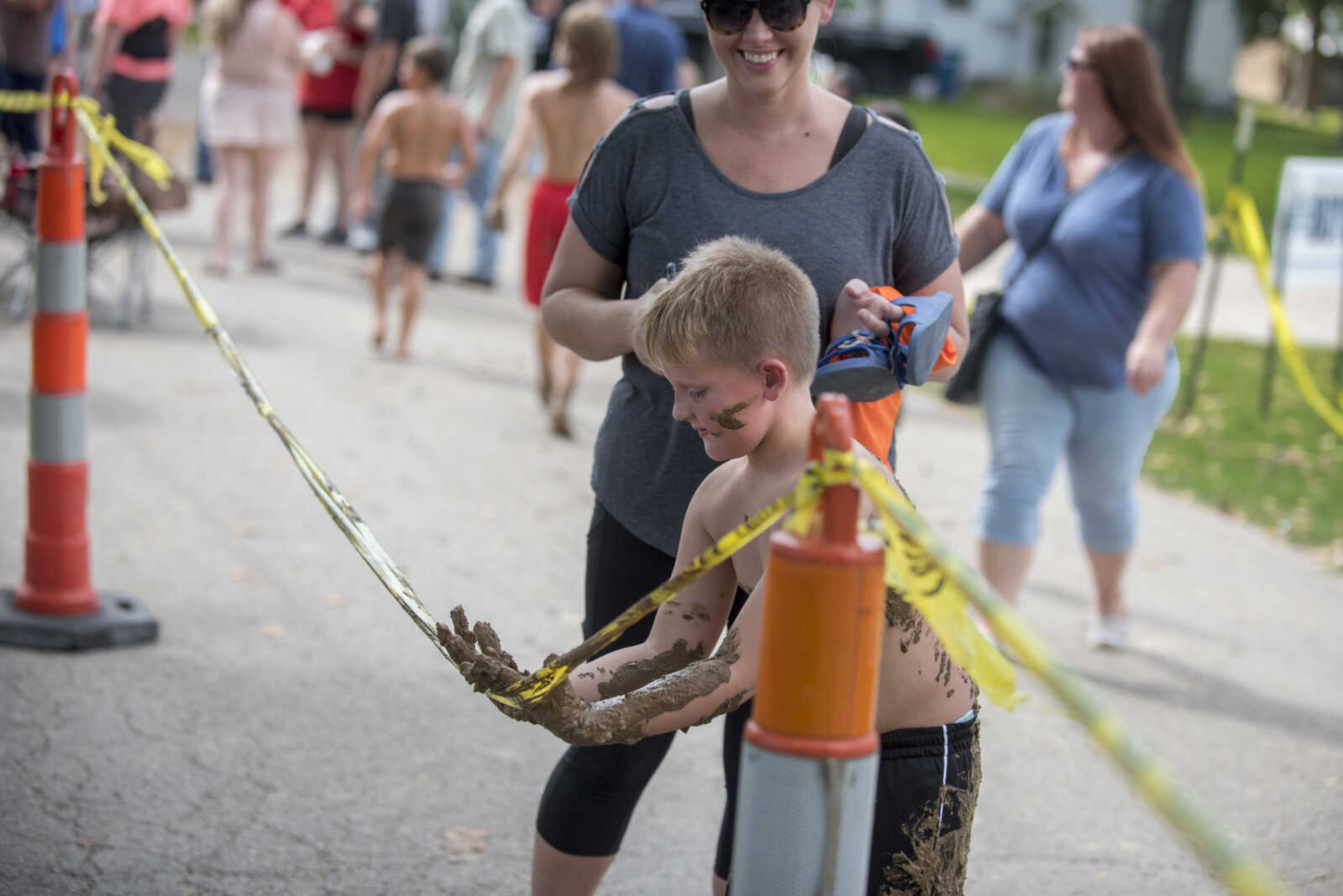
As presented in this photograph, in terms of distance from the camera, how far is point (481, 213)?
38.0 feet

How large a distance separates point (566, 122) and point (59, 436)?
4001mm

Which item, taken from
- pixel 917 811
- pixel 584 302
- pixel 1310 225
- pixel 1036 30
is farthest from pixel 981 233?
pixel 1036 30

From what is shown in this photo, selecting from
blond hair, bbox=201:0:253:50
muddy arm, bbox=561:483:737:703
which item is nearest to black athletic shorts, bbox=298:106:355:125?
blond hair, bbox=201:0:253:50

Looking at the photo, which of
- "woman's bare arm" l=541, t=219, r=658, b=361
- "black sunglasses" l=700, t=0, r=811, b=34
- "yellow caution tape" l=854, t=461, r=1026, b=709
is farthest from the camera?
"woman's bare arm" l=541, t=219, r=658, b=361

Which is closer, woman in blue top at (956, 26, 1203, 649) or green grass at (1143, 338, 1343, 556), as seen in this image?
woman in blue top at (956, 26, 1203, 649)

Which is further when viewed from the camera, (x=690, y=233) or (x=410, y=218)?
(x=410, y=218)

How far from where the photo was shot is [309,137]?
12672mm

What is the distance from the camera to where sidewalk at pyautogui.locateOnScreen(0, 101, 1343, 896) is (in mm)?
3609

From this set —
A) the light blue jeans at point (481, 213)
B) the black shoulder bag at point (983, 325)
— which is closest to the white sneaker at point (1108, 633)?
the black shoulder bag at point (983, 325)

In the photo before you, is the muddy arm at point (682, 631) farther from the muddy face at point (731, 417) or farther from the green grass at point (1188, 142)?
the green grass at point (1188, 142)

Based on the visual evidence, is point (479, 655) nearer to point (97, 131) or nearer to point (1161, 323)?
point (97, 131)

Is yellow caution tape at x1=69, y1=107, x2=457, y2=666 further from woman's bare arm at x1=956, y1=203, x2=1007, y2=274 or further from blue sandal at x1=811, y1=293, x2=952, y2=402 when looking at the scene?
woman's bare arm at x1=956, y1=203, x2=1007, y2=274

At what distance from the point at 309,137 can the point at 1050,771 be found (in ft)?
32.0

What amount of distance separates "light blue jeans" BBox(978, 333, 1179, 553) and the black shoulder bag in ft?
0.10
